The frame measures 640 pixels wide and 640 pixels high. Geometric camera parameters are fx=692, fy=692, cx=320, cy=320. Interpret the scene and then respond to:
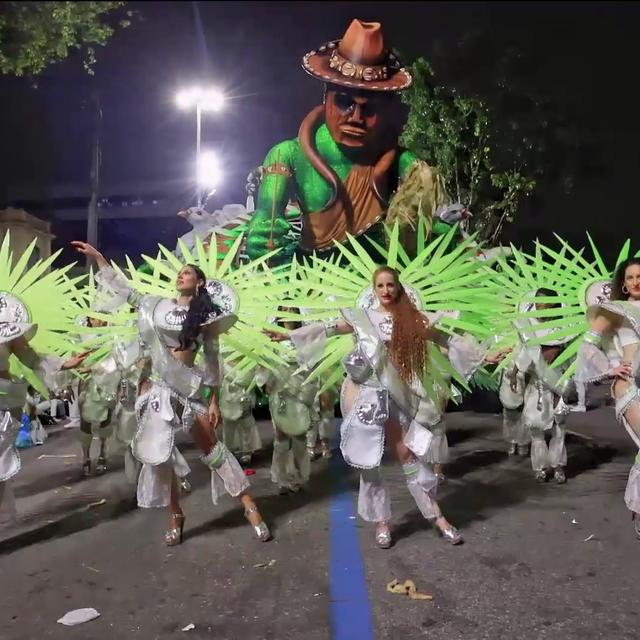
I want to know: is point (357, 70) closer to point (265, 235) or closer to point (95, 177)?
point (265, 235)

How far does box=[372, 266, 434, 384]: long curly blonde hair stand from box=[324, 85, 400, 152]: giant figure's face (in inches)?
152

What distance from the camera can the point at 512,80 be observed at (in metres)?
7.16

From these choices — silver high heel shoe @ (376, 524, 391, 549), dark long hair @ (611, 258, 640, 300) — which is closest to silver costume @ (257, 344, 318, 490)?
silver high heel shoe @ (376, 524, 391, 549)

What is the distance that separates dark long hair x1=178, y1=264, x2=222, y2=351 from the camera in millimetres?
3869

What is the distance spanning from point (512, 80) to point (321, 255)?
2.69 metres

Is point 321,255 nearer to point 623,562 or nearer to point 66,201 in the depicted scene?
point 66,201

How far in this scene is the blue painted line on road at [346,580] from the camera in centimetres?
290

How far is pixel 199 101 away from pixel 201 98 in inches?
10.2

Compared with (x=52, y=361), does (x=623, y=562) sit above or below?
below

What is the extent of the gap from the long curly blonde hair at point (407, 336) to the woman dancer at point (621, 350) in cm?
90

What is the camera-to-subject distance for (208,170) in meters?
6.49

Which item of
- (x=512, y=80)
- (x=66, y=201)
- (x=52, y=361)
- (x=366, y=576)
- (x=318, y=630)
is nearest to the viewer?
(x=318, y=630)

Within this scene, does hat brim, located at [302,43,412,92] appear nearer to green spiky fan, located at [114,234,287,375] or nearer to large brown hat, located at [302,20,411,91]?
large brown hat, located at [302,20,411,91]

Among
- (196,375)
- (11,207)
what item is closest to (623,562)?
(196,375)
